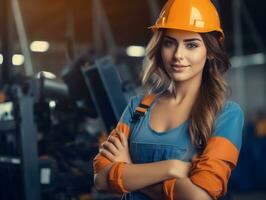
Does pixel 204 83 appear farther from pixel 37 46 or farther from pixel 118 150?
pixel 37 46

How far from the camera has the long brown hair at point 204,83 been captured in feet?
7.04

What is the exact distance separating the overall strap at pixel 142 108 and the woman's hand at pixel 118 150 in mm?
83

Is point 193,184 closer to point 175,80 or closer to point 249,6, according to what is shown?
point 175,80

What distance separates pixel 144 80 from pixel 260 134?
6.88 meters

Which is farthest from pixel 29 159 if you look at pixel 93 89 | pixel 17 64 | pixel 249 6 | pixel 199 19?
pixel 249 6

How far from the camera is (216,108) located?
2.19 meters

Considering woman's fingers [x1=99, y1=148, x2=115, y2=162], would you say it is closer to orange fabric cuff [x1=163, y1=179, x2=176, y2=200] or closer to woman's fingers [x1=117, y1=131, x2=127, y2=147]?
woman's fingers [x1=117, y1=131, x2=127, y2=147]

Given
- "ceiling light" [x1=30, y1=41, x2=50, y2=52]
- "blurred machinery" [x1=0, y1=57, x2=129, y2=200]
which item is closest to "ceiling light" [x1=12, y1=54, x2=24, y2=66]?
"blurred machinery" [x1=0, y1=57, x2=129, y2=200]

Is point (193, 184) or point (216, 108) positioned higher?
point (216, 108)

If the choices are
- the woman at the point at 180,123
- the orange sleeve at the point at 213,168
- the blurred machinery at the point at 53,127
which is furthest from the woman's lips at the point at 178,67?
the blurred machinery at the point at 53,127

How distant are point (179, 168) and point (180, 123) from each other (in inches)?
6.7

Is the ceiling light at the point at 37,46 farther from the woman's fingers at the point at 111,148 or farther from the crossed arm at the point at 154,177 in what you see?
the crossed arm at the point at 154,177

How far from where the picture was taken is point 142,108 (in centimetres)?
228

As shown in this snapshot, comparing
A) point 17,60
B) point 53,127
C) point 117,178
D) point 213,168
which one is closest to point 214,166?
point 213,168
